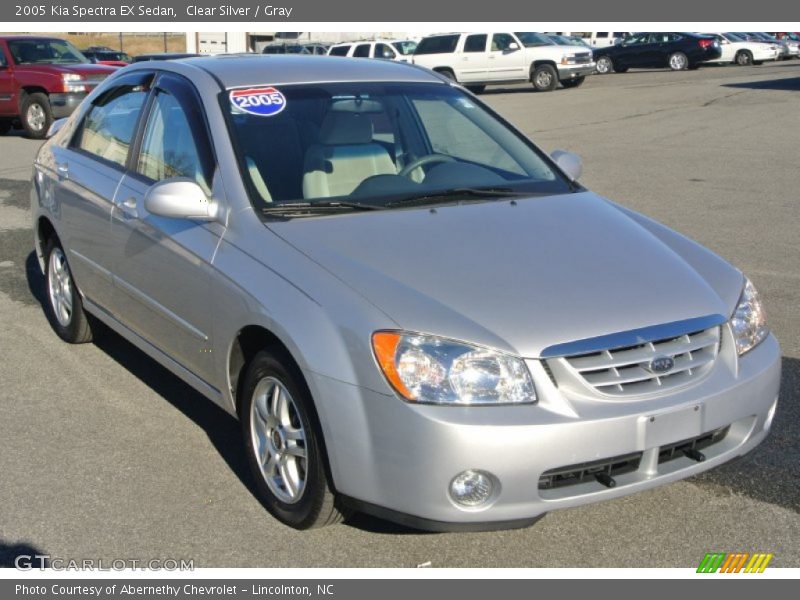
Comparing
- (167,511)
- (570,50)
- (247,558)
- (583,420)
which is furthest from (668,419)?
(570,50)

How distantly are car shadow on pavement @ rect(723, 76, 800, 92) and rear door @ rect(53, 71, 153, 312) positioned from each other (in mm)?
22345

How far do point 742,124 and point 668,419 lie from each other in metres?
16.0

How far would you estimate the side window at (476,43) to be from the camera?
2983cm

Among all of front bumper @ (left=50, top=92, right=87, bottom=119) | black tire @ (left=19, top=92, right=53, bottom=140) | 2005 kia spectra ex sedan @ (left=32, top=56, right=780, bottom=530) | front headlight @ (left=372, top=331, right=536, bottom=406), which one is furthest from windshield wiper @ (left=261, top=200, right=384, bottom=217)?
black tire @ (left=19, top=92, right=53, bottom=140)

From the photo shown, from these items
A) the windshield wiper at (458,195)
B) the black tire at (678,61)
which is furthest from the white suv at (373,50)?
the windshield wiper at (458,195)

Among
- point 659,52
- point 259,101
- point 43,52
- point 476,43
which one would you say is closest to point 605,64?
point 659,52

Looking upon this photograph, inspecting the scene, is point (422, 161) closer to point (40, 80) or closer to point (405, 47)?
point (40, 80)

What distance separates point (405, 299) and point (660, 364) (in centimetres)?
90

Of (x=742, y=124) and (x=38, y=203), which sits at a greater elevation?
(x=38, y=203)

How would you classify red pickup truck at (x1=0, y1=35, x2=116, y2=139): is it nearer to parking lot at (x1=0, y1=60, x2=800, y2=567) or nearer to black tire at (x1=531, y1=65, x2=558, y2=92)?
parking lot at (x1=0, y1=60, x2=800, y2=567)

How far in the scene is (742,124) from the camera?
18297 mm

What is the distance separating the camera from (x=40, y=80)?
62.0 feet

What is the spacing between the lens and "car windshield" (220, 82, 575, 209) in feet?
15.1

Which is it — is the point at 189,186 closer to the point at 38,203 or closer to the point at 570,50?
the point at 38,203
